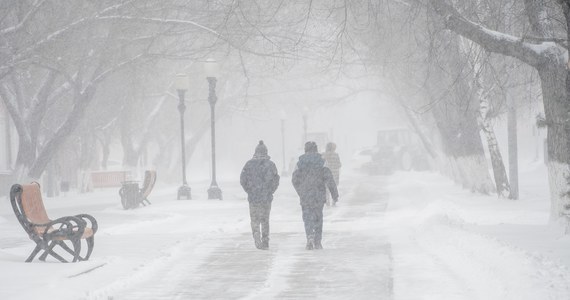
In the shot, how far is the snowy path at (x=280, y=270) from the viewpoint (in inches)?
380

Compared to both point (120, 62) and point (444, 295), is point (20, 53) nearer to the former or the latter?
point (120, 62)

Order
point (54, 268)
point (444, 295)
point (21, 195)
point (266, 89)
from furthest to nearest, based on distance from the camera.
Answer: point (266, 89), point (21, 195), point (54, 268), point (444, 295)

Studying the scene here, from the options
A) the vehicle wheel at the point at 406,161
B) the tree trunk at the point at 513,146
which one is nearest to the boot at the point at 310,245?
the tree trunk at the point at 513,146

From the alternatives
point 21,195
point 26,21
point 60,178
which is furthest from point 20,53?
point 60,178

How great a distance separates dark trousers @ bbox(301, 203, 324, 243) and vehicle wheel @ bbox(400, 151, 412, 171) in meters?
43.2

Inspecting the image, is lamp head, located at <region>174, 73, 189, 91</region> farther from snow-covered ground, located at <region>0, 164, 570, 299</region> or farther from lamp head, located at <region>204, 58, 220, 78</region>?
snow-covered ground, located at <region>0, 164, 570, 299</region>

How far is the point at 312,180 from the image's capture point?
1419cm

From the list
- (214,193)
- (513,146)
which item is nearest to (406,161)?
(214,193)

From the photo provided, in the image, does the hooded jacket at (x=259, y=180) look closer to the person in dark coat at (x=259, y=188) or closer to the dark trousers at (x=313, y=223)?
the person in dark coat at (x=259, y=188)

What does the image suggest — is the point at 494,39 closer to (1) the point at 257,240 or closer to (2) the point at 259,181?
(2) the point at 259,181

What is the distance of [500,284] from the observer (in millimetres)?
9453

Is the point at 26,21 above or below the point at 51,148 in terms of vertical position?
above

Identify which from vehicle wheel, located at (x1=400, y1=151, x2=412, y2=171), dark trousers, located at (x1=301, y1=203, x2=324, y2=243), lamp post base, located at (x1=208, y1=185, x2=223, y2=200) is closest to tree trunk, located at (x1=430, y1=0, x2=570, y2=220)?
dark trousers, located at (x1=301, y1=203, x2=324, y2=243)

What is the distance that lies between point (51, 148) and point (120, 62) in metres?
3.25
